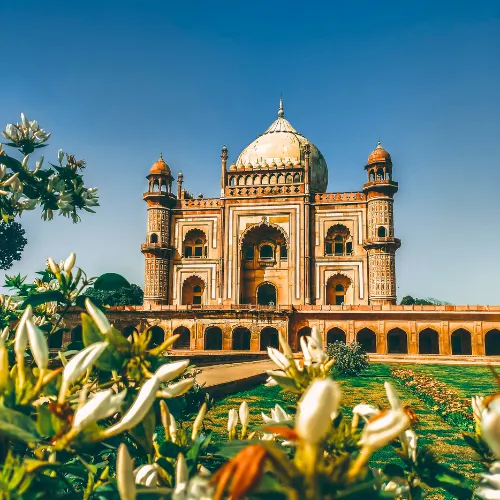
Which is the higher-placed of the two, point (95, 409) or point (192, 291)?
point (192, 291)

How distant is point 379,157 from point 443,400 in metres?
18.5

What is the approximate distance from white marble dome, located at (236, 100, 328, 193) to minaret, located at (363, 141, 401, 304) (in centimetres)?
455

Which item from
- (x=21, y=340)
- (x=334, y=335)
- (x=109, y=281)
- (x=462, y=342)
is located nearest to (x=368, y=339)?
(x=334, y=335)

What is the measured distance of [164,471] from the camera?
119 centimetres

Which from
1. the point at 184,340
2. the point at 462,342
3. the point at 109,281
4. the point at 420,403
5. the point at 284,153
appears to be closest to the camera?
the point at 109,281

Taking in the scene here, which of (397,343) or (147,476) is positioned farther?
(397,343)

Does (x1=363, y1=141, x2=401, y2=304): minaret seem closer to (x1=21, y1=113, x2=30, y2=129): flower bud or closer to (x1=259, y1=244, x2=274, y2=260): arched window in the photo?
(x1=259, y1=244, x2=274, y2=260): arched window

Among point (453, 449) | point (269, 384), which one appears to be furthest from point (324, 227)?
point (269, 384)

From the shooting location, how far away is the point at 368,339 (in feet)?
86.4

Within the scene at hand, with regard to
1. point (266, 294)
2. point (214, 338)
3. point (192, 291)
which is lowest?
point (214, 338)

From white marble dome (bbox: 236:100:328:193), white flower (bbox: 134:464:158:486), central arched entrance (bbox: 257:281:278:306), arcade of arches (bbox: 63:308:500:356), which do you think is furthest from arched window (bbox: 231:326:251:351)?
white flower (bbox: 134:464:158:486)

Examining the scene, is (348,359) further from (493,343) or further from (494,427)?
(494,427)

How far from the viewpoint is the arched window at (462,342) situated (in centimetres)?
2570

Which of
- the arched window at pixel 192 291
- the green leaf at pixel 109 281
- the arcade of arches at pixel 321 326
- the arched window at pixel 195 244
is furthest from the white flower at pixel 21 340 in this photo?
the arched window at pixel 195 244
